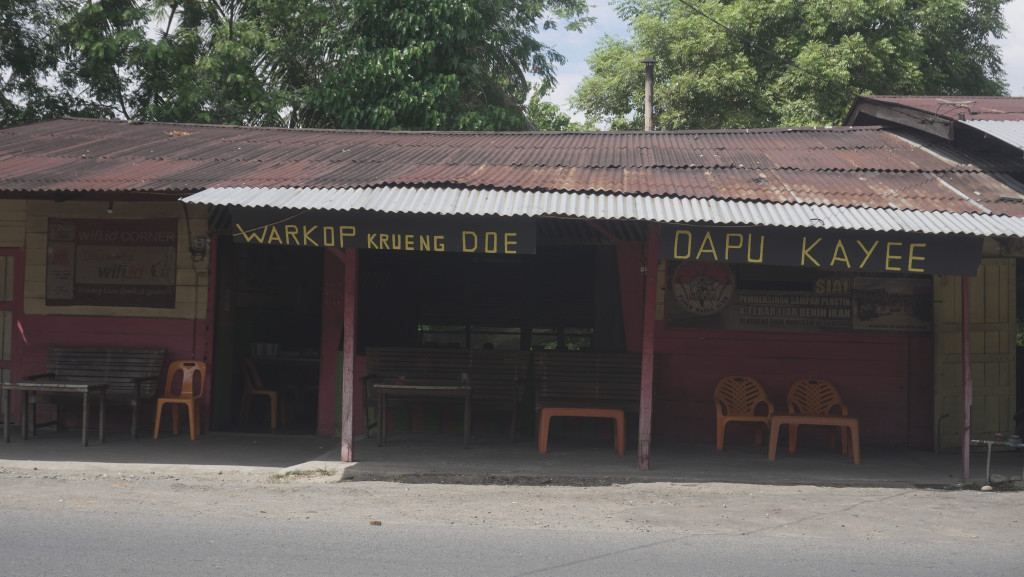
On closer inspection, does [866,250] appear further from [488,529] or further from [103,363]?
[103,363]

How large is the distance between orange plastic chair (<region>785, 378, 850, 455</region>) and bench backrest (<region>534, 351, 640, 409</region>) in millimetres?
1744

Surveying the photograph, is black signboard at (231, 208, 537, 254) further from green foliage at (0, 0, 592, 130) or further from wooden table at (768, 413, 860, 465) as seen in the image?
green foliage at (0, 0, 592, 130)

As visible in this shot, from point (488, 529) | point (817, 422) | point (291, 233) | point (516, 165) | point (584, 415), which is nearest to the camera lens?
point (488, 529)

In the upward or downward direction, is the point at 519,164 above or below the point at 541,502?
above

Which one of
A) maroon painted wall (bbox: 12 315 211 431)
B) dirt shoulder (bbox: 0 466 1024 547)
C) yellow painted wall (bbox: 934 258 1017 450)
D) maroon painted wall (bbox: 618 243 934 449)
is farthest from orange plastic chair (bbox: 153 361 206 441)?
yellow painted wall (bbox: 934 258 1017 450)

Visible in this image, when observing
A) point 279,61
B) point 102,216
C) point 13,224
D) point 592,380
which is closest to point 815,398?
point 592,380

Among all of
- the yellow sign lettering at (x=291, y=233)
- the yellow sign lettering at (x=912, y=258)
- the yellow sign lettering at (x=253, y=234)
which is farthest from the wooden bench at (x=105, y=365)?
the yellow sign lettering at (x=912, y=258)

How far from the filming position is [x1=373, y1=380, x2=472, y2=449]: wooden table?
8453mm

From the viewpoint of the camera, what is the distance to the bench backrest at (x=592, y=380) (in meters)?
8.95

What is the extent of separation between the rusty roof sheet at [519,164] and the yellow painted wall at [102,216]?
472 mm

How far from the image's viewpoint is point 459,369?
30.8ft

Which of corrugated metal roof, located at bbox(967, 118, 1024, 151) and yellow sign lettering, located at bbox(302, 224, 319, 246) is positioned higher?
corrugated metal roof, located at bbox(967, 118, 1024, 151)

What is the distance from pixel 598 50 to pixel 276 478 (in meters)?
18.4

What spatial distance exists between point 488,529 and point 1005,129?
6.93m
